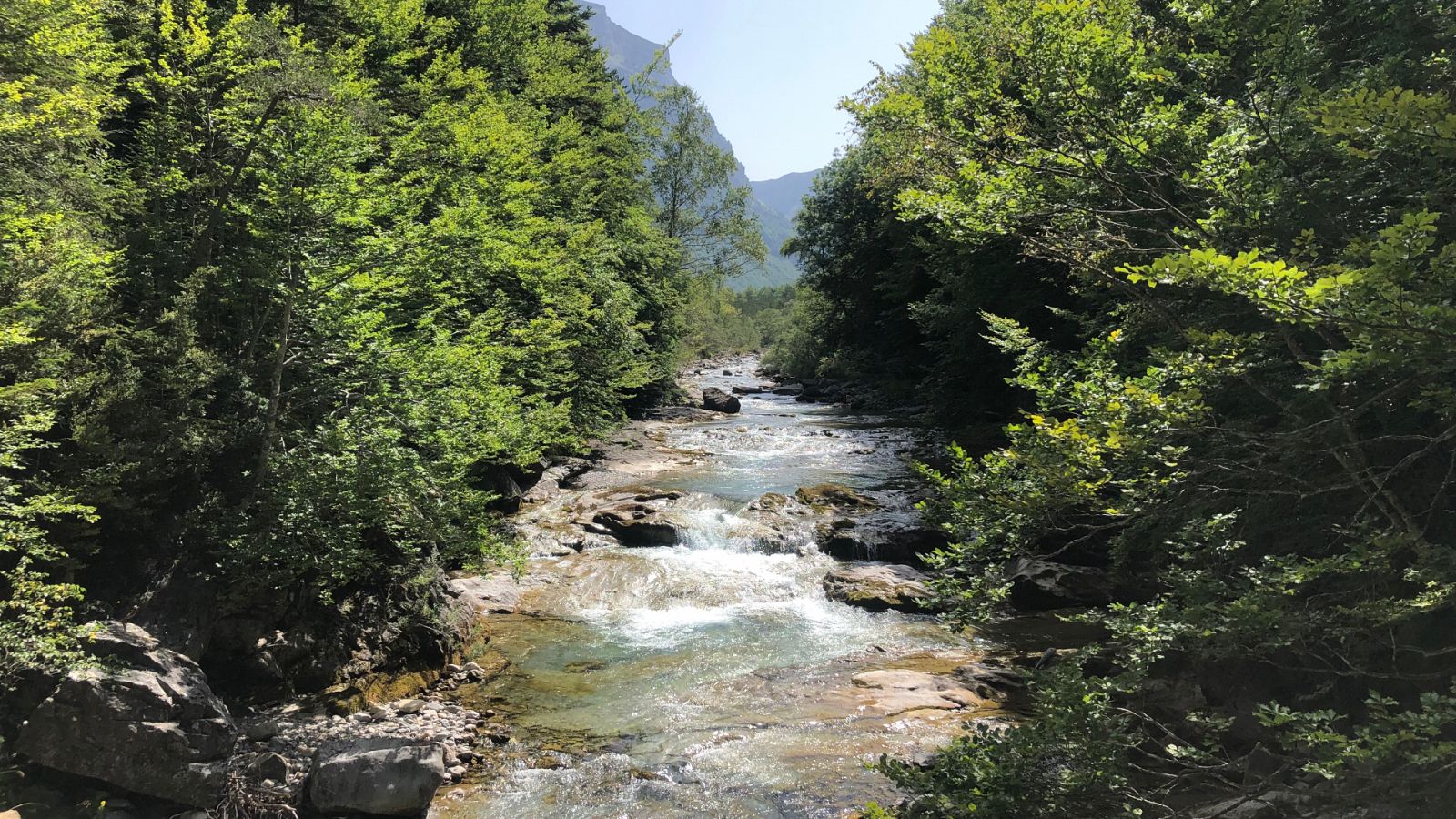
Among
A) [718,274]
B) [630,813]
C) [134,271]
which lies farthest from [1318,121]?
[718,274]

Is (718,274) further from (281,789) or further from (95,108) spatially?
(281,789)

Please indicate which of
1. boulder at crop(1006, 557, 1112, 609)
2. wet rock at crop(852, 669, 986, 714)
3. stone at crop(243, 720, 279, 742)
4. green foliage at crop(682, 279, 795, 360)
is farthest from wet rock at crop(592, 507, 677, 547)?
green foliage at crop(682, 279, 795, 360)

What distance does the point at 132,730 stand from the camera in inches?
238

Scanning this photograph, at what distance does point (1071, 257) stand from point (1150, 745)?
4.72 m

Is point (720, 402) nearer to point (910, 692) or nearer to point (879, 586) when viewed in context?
point (879, 586)

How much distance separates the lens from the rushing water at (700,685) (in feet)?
22.6

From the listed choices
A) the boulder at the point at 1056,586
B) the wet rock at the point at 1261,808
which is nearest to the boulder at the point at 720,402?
the boulder at the point at 1056,586

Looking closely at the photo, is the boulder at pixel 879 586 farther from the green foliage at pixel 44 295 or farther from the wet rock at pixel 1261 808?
the green foliage at pixel 44 295

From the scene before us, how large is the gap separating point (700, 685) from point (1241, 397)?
6.96 meters

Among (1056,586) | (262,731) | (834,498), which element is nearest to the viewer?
(262,731)

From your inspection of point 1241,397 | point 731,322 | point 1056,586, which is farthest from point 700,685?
point 731,322

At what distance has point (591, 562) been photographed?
1379 centimetres

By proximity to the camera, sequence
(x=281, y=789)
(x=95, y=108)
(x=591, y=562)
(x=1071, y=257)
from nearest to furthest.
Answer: (x=1071, y=257) → (x=281, y=789) → (x=95, y=108) → (x=591, y=562)

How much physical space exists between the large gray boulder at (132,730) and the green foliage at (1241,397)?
6193 mm
